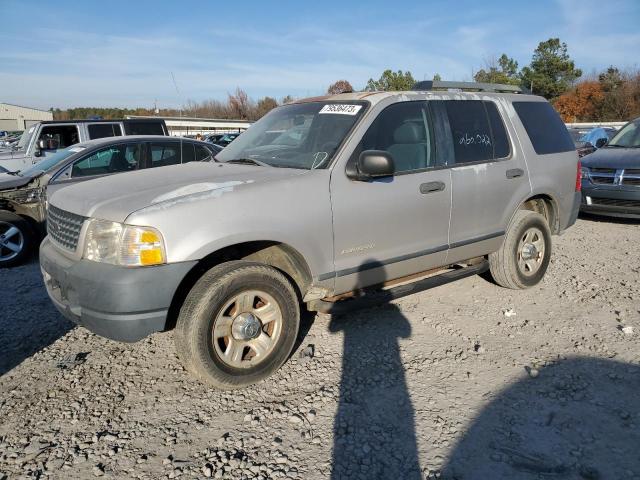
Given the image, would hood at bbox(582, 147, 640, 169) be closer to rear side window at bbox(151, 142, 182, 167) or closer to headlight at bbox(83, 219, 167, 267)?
rear side window at bbox(151, 142, 182, 167)

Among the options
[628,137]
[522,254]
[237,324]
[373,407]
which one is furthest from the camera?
[628,137]

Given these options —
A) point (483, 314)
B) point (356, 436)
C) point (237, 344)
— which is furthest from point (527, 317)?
point (237, 344)

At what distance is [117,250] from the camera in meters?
2.85

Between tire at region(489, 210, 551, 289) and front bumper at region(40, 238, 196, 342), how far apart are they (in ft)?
10.5

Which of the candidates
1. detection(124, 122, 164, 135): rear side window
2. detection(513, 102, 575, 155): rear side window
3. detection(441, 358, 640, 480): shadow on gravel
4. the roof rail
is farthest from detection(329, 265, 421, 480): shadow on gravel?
detection(124, 122, 164, 135): rear side window

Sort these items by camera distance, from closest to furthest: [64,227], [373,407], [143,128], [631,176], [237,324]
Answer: [373,407]
[237,324]
[64,227]
[631,176]
[143,128]

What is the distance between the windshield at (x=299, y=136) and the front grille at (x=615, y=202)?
595 cm

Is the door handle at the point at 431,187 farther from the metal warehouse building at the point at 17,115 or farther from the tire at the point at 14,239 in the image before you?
the metal warehouse building at the point at 17,115

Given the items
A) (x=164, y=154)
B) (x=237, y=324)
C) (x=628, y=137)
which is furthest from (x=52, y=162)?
(x=628, y=137)

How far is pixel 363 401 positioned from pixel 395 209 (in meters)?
1.46

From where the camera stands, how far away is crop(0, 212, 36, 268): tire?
6.29 m

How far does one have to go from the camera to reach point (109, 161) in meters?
7.03

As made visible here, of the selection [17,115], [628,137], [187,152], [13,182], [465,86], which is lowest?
[13,182]

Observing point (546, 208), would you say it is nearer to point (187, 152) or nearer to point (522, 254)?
point (522, 254)
